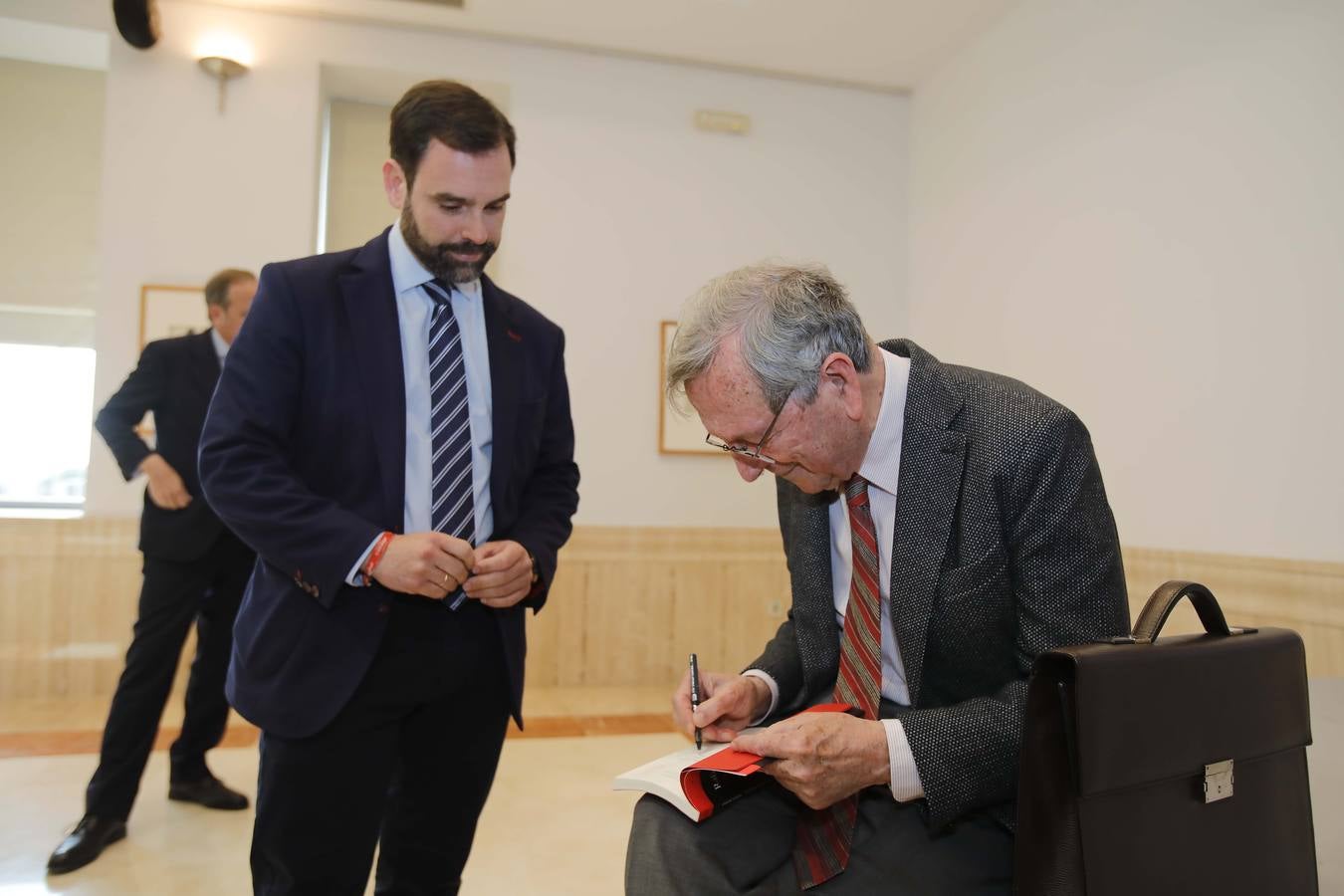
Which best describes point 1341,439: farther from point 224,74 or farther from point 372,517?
point 224,74

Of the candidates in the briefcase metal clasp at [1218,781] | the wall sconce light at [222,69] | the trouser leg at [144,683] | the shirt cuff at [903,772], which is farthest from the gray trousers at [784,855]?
the wall sconce light at [222,69]

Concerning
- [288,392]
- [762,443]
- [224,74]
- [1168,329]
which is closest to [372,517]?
[288,392]

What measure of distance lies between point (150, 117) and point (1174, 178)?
4739 mm

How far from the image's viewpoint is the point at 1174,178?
3.50 meters

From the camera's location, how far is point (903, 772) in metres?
1.19

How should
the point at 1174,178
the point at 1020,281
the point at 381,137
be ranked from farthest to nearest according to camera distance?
1. the point at 381,137
2. the point at 1020,281
3. the point at 1174,178

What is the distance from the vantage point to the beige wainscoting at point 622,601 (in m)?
3.09

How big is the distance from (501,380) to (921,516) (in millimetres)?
819

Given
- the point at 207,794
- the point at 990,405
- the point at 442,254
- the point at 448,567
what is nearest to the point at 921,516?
the point at 990,405

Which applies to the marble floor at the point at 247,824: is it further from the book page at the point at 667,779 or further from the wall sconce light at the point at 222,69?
the wall sconce light at the point at 222,69

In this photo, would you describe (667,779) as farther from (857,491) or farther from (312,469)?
(312,469)

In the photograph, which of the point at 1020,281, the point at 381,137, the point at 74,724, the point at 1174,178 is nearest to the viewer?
the point at 1174,178

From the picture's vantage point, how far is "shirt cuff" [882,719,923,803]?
119 cm

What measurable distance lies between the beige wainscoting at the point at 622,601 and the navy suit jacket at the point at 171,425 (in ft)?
6.24
